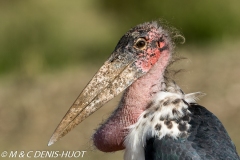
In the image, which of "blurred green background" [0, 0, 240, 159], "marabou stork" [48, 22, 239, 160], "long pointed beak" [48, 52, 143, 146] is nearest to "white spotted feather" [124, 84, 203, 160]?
"marabou stork" [48, 22, 239, 160]

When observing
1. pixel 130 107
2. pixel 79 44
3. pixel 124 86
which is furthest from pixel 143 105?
pixel 79 44

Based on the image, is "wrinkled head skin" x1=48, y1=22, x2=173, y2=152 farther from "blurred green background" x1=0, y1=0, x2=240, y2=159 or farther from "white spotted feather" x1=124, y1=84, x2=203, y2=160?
"blurred green background" x1=0, y1=0, x2=240, y2=159

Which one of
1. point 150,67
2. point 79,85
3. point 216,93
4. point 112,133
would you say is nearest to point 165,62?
point 150,67

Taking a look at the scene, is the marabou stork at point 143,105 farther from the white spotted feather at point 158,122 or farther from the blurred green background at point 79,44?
the blurred green background at point 79,44

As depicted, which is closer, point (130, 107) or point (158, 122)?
point (158, 122)

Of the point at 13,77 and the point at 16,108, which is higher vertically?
the point at 13,77

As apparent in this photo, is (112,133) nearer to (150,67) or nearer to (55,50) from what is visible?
(150,67)

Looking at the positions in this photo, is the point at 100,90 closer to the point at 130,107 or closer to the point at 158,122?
the point at 130,107
